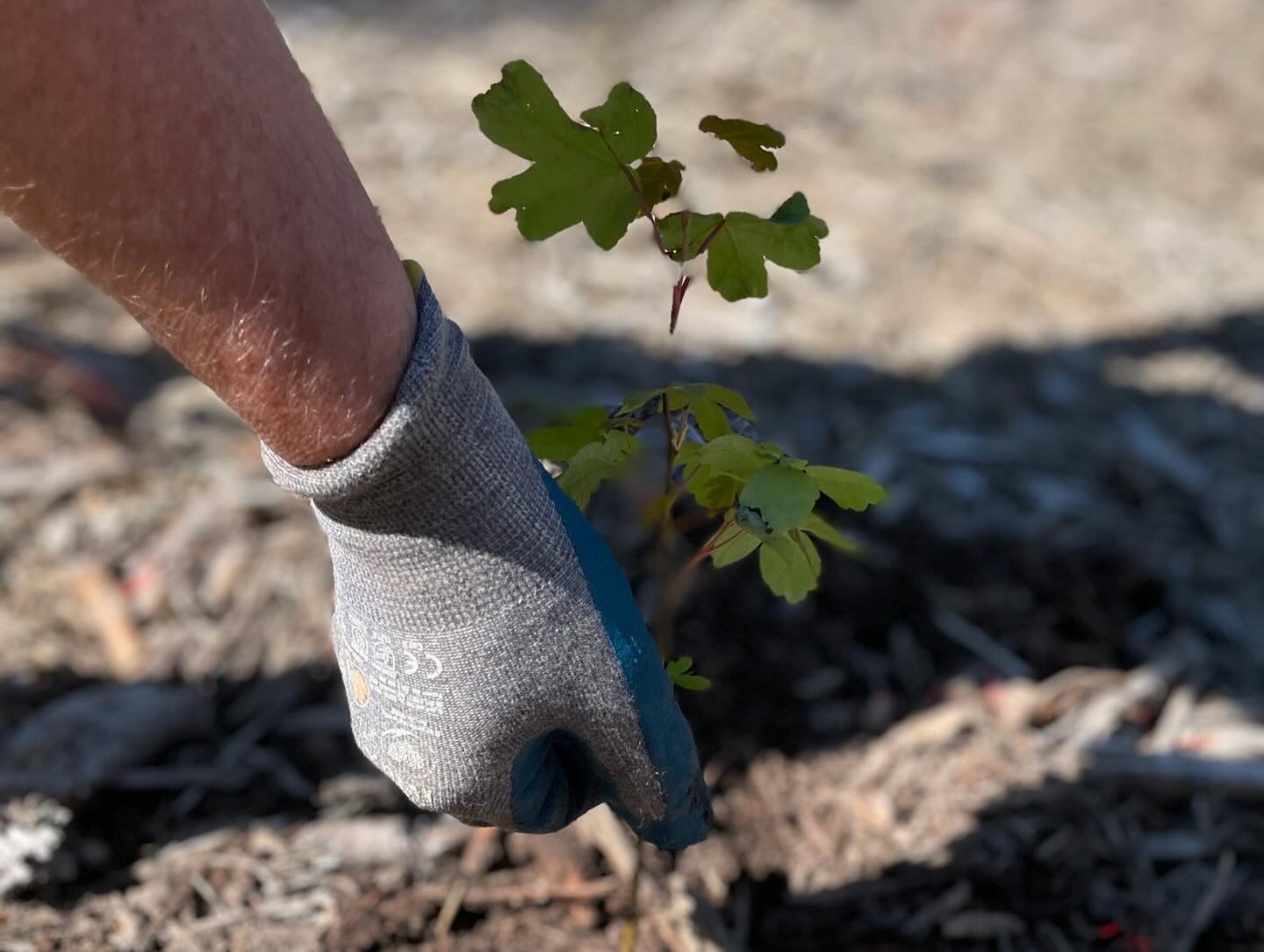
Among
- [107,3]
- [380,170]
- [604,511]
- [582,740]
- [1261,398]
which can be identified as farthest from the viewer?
[380,170]

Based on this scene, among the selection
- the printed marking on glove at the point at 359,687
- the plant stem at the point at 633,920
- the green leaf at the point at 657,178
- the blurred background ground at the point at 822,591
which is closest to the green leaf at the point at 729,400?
the green leaf at the point at 657,178

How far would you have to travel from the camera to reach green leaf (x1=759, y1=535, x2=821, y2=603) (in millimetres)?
1222

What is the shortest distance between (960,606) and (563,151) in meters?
1.78

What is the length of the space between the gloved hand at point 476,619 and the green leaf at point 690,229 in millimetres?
251

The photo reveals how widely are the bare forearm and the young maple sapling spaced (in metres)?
0.18

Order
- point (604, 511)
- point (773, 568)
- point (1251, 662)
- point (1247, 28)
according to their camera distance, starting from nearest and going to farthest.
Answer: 1. point (773, 568)
2. point (1251, 662)
3. point (604, 511)
4. point (1247, 28)

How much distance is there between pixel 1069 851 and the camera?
1999mm

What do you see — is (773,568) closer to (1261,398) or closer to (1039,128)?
(1261,398)

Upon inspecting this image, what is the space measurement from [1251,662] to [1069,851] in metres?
0.90

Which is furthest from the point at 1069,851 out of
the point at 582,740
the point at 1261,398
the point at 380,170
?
the point at 380,170

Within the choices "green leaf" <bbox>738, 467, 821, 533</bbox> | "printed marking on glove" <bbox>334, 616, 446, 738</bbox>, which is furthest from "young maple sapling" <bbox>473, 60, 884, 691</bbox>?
"printed marking on glove" <bbox>334, 616, 446, 738</bbox>

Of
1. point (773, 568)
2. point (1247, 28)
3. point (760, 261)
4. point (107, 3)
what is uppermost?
point (107, 3)

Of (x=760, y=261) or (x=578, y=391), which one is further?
(x=578, y=391)

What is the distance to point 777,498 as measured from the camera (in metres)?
1.13
